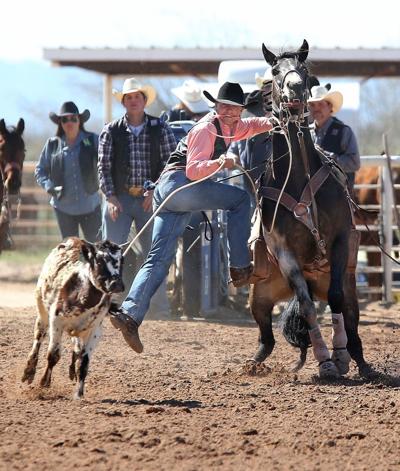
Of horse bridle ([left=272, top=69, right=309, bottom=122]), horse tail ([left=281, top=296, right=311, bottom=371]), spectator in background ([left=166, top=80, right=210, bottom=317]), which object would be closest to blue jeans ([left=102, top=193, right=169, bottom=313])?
spectator in background ([left=166, top=80, right=210, bottom=317])

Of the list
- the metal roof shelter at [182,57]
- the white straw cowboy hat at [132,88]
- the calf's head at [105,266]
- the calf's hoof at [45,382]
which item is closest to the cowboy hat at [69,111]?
the white straw cowboy hat at [132,88]

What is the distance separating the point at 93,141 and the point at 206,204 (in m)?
4.72

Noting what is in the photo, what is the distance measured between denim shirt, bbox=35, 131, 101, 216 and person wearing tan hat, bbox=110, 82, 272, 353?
164 inches

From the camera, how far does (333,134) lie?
10438 mm

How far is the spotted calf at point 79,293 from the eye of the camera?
712cm

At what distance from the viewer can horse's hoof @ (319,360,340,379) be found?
825 centimetres

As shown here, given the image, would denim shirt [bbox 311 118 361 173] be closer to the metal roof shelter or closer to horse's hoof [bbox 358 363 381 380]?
horse's hoof [bbox 358 363 381 380]

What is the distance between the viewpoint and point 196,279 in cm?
1259

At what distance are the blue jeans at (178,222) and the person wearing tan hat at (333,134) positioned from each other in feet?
6.42

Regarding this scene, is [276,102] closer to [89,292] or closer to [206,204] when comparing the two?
[206,204]

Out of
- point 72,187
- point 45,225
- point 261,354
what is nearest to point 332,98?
point 261,354

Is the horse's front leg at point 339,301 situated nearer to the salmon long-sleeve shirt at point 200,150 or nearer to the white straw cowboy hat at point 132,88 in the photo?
the salmon long-sleeve shirt at point 200,150

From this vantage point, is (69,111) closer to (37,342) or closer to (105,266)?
(37,342)

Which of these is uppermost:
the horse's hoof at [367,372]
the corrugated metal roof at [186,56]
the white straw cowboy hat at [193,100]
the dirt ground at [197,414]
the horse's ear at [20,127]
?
the corrugated metal roof at [186,56]
